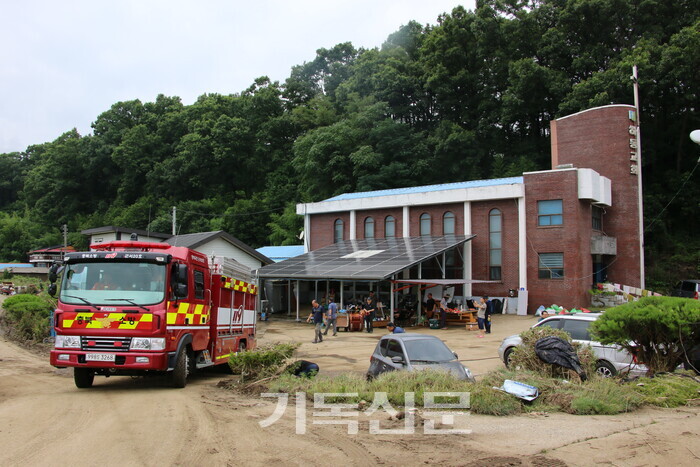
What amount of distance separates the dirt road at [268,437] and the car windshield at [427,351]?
3.00 meters

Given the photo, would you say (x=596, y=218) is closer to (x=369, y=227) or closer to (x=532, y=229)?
(x=532, y=229)

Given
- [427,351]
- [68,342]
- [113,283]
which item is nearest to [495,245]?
[427,351]

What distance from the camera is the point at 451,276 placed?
36188 mm

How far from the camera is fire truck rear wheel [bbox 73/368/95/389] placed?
435 inches

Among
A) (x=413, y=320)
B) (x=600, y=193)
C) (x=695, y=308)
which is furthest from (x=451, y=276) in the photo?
(x=695, y=308)

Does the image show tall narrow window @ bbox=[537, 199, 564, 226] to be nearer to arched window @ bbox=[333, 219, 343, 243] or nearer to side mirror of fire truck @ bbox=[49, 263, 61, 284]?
arched window @ bbox=[333, 219, 343, 243]

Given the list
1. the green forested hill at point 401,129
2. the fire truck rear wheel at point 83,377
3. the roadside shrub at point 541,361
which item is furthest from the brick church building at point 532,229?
the fire truck rear wheel at point 83,377

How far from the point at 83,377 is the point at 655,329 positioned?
11.1 metres

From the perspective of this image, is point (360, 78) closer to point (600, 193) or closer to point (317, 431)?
point (600, 193)

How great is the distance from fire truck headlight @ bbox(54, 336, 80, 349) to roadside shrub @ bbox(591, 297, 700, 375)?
995 cm

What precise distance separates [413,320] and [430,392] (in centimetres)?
1987

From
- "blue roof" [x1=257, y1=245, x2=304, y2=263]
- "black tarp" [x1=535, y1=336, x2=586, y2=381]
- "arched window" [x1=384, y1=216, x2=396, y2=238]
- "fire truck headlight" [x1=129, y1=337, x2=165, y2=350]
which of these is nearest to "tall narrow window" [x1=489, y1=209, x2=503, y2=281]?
"arched window" [x1=384, y1=216, x2=396, y2=238]

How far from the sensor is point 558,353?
10781mm

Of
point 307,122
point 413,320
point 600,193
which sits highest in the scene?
point 307,122
